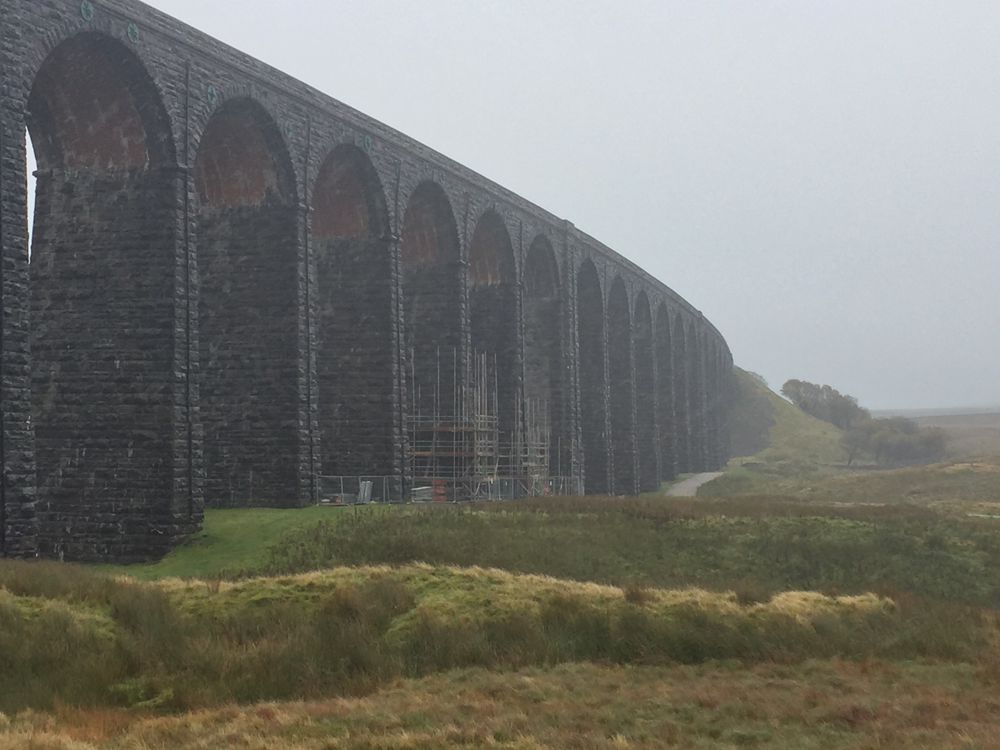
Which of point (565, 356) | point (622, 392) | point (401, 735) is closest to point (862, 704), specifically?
point (401, 735)

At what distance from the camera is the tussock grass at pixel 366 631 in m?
9.94

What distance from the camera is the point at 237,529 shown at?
19.0 meters

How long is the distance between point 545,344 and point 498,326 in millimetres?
3901

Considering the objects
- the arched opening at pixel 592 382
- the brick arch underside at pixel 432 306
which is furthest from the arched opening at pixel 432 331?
the arched opening at pixel 592 382

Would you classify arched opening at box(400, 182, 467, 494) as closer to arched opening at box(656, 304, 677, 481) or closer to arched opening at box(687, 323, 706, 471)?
arched opening at box(656, 304, 677, 481)

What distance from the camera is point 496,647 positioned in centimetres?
1124

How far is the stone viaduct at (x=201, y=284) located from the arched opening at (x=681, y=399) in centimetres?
2513

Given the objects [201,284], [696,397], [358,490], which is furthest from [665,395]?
[201,284]

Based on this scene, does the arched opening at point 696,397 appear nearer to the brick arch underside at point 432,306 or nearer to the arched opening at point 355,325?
the brick arch underside at point 432,306

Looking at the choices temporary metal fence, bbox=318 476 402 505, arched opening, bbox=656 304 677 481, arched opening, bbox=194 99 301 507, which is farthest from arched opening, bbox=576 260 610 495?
arched opening, bbox=194 99 301 507

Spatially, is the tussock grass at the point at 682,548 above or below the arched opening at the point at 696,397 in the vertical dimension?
below

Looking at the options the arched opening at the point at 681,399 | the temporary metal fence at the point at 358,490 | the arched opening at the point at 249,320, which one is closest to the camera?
the arched opening at the point at 249,320

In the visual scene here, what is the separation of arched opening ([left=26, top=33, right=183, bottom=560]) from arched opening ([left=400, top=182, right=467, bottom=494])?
11.9 metres

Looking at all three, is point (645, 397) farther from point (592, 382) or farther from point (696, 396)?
point (696, 396)
